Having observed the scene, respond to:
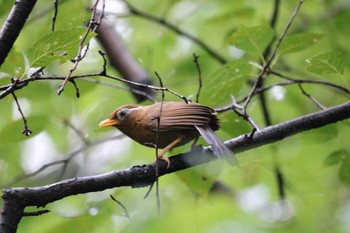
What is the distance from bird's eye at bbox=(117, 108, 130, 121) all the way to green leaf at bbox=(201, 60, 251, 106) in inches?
20.1

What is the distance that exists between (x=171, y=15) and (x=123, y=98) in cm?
124

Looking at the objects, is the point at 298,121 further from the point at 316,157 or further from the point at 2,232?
the point at 316,157

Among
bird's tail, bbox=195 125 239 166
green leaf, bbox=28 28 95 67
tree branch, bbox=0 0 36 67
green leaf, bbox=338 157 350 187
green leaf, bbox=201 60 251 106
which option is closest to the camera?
green leaf, bbox=28 28 95 67

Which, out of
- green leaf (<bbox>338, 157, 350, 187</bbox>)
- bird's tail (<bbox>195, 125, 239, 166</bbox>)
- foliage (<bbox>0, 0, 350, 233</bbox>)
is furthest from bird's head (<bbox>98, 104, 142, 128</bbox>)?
green leaf (<bbox>338, 157, 350, 187</bbox>)

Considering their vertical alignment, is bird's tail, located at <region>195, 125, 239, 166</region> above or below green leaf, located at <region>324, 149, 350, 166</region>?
above

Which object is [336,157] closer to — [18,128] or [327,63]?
[327,63]

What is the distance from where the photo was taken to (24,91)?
4.05 meters

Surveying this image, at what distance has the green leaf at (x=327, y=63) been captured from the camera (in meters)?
3.40

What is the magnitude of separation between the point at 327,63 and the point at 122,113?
1.31 m

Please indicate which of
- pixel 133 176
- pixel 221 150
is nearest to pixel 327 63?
pixel 221 150

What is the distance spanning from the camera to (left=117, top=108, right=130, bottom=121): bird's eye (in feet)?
13.1

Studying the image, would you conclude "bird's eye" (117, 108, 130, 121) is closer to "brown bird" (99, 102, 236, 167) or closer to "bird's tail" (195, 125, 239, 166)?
"brown bird" (99, 102, 236, 167)

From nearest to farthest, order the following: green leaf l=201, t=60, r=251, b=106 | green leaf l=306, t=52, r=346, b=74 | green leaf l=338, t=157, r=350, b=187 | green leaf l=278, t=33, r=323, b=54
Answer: green leaf l=306, t=52, r=346, b=74 < green leaf l=338, t=157, r=350, b=187 < green leaf l=201, t=60, r=251, b=106 < green leaf l=278, t=33, r=323, b=54

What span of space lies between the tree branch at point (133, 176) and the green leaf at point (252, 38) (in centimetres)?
57
